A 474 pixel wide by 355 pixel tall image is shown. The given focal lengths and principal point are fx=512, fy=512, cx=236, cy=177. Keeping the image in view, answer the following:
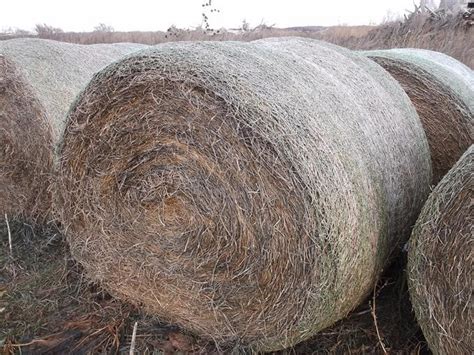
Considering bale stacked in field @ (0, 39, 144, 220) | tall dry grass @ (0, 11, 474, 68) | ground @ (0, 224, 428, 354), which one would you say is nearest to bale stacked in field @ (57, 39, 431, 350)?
Result: ground @ (0, 224, 428, 354)

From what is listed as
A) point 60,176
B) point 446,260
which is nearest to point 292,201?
point 446,260

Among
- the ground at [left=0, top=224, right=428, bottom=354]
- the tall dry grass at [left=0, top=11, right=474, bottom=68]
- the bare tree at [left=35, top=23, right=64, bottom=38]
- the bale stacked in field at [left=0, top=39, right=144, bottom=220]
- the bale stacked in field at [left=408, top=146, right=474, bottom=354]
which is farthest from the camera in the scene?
the bare tree at [left=35, top=23, right=64, bottom=38]

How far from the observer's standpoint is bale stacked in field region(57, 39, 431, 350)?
2.27 meters

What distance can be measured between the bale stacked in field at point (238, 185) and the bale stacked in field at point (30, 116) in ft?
3.91

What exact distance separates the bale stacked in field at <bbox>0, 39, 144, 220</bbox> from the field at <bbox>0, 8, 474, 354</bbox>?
0.28 m

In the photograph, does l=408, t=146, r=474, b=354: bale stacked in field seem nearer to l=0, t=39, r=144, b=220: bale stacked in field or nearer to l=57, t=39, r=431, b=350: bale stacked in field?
l=57, t=39, r=431, b=350: bale stacked in field

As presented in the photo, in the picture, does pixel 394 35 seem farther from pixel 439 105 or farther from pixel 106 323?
pixel 106 323

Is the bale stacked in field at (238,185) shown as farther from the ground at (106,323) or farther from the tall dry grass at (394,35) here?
the tall dry grass at (394,35)

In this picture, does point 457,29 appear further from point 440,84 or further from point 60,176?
point 60,176

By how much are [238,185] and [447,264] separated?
1.00 m

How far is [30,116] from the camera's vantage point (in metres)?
4.02

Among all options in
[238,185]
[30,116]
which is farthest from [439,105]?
[30,116]

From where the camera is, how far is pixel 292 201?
226 cm

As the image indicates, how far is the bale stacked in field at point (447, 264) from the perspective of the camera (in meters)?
2.22
